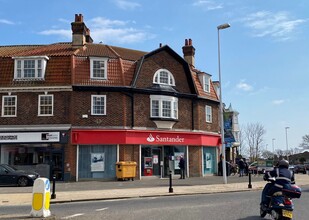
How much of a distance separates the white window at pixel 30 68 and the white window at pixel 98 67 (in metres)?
3.50

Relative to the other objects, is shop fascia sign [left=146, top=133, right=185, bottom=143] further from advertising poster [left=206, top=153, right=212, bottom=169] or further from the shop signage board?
advertising poster [left=206, top=153, right=212, bottom=169]

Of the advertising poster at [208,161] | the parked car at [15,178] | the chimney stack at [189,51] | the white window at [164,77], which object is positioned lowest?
the parked car at [15,178]

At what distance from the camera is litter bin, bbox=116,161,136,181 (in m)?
26.9

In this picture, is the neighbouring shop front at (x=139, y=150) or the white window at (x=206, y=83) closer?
the neighbouring shop front at (x=139, y=150)

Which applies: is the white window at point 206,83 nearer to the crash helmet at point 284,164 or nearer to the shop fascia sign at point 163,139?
the shop fascia sign at point 163,139

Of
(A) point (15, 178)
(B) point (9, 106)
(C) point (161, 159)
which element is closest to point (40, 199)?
(A) point (15, 178)

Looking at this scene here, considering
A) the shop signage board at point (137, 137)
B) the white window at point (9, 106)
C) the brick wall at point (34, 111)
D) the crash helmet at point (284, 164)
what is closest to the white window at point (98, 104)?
the shop signage board at point (137, 137)

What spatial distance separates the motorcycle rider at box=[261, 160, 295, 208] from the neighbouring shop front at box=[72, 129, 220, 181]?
15.1 metres

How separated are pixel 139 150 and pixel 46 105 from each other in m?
7.67

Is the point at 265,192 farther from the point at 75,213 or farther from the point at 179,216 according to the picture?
the point at 75,213

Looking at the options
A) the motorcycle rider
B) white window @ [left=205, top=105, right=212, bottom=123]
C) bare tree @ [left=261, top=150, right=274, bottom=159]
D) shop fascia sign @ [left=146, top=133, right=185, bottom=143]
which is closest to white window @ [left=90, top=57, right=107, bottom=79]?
shop fascia sign @ [left=146, top=133, right=185, bottom=143]

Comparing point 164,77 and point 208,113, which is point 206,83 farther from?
point 164,77

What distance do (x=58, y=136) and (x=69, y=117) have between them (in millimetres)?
1573

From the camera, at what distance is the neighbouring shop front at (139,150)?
90.6 feet
